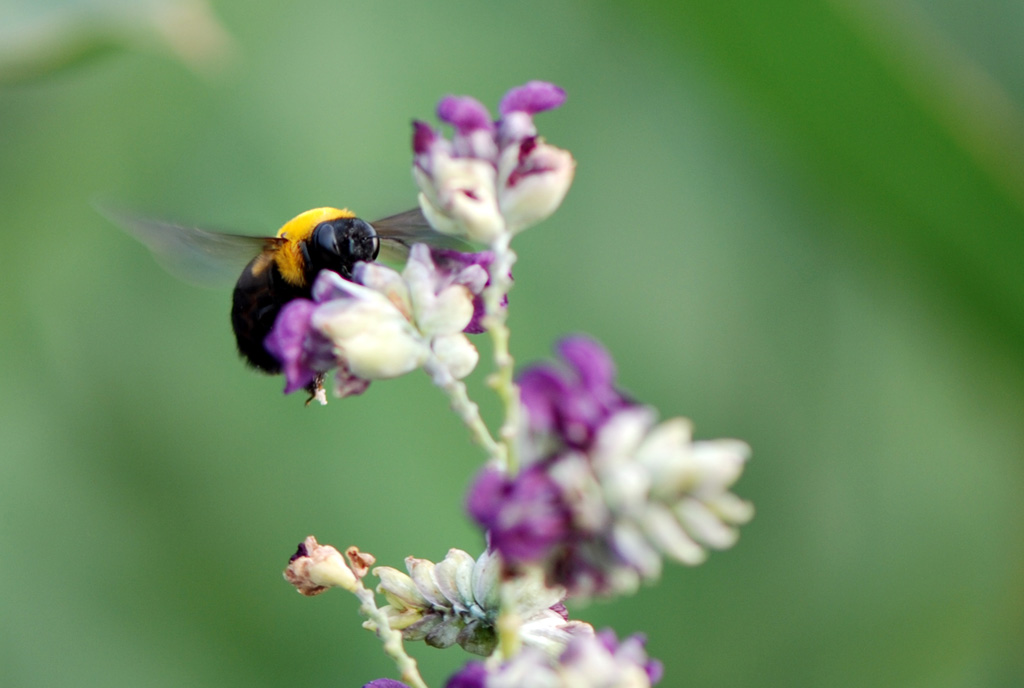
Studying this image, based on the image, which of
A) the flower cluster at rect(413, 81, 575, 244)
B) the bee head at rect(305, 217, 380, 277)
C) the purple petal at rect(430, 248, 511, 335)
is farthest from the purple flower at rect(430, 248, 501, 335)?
the bee head at rect(305, 217, 380, 277)

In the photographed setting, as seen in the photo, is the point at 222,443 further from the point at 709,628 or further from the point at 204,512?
the point at 709,628

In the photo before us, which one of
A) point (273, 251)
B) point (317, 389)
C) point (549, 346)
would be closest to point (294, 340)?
point (317, 389)

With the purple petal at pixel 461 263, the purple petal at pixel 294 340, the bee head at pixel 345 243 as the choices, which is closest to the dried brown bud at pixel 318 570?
the purple petal at pixel 294 340

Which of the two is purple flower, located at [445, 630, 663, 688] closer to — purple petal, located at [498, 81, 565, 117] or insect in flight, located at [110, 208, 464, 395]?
purple petal, located at [498, 81, 565, 117]

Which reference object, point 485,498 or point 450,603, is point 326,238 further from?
point 485,498

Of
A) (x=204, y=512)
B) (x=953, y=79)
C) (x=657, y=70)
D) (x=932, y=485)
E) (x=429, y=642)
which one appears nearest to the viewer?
(x=429, y=642)

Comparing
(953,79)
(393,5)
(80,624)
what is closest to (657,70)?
(393,5)
